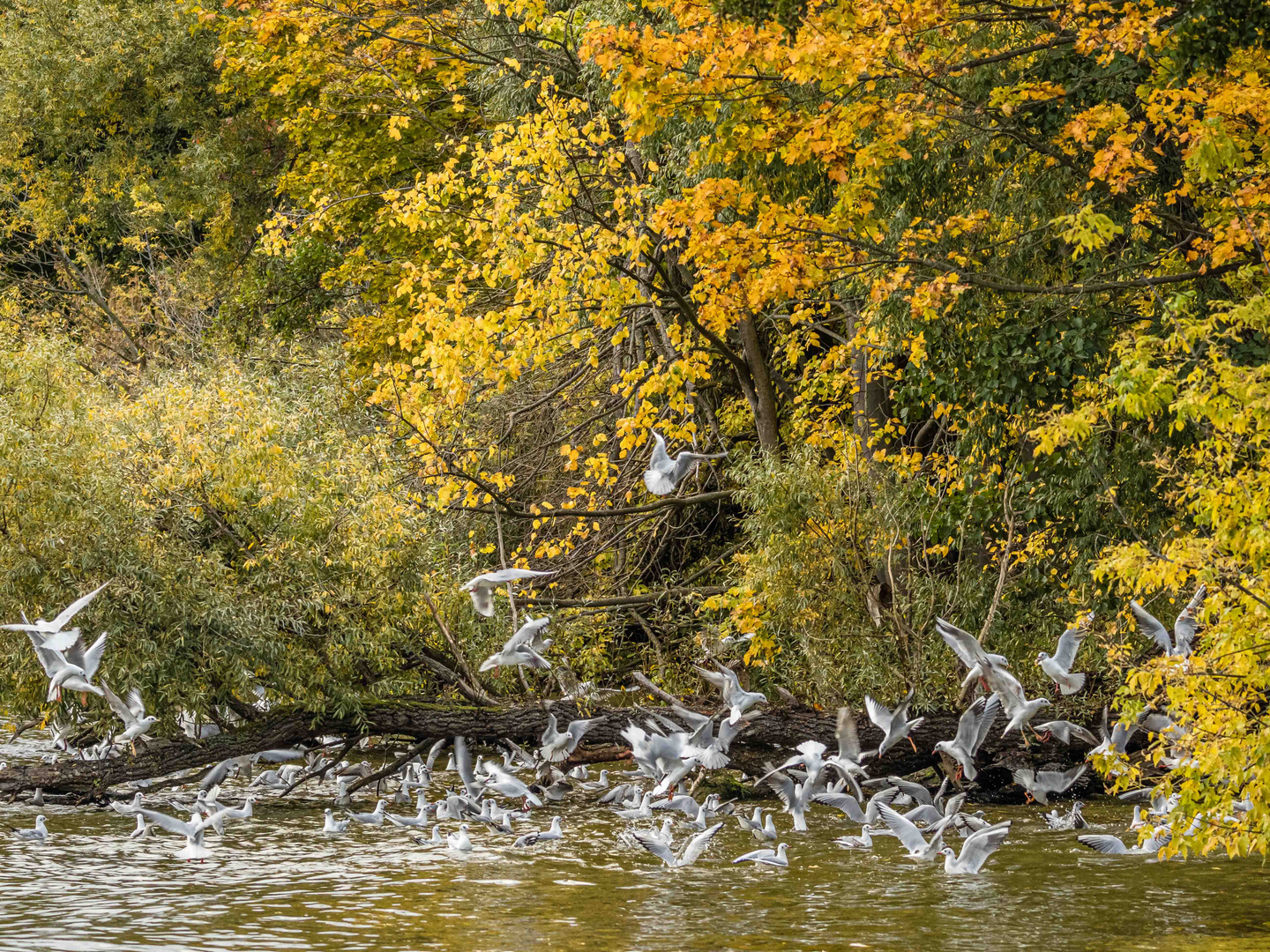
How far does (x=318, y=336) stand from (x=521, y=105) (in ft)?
36.0

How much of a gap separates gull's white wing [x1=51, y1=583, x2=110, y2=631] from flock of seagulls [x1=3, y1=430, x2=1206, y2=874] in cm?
2

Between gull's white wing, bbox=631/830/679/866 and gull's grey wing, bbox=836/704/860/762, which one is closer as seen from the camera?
gull's white wing, bbox=631/830/679/866

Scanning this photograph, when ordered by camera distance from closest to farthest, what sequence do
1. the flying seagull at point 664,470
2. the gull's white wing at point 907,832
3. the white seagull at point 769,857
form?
the white seagull at point 769,857 < the gull's white wing at point 907,832 < the flying seagull at point 664,470

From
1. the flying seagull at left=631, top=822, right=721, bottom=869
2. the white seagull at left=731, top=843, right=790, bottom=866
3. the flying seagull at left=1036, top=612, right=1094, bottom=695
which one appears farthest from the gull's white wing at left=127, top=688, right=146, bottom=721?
the flying seagull at left=1036, top=612, right=1094, bottom=695

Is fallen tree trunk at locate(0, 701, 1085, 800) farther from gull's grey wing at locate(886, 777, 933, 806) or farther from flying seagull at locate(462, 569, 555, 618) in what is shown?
flying seagull at locate(462, 569, 555, 618)

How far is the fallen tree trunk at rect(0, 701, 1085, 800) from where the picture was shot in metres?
13.9

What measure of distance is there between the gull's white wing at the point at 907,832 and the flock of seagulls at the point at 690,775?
0.01 meters

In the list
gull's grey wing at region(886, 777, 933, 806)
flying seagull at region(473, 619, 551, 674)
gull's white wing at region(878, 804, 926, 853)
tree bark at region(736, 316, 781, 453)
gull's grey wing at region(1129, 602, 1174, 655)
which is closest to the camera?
gull's grey wing at region(1129, 602, 1174, 655)

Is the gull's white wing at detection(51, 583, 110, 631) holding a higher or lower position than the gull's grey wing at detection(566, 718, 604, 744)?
higher

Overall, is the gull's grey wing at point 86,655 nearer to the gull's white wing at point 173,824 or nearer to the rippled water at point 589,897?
the gull's white wing at point 173,824

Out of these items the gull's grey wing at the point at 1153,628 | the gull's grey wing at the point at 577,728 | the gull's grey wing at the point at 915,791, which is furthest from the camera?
the gull's grey wing at the point at 577,728

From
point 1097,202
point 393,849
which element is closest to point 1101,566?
point 1097,202

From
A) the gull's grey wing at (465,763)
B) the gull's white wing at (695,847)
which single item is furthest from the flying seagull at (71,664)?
the gull's white wing at (695,847)

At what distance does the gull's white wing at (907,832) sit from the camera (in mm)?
11445
